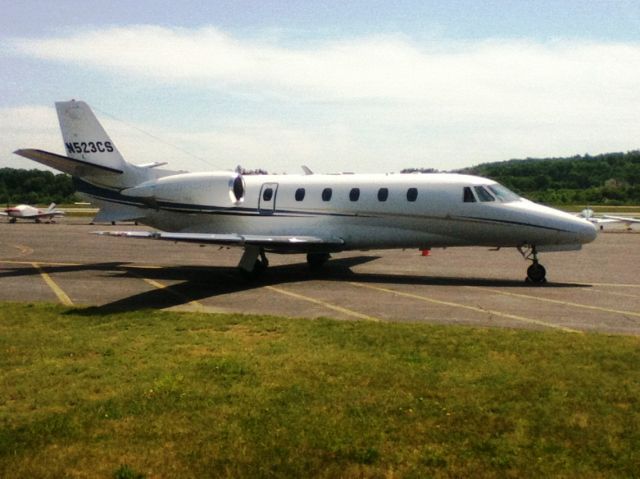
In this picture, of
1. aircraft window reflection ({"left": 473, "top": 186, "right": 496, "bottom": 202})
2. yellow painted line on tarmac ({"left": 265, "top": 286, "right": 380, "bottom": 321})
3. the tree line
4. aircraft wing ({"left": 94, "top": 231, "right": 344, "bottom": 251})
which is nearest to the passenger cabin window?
aircraft window reflection ({"left": 473, "top": 186, "right": 496, "bottom": 202})

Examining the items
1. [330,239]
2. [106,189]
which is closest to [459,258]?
[330,239]

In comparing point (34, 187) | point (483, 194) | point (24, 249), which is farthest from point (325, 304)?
point (34, 187)

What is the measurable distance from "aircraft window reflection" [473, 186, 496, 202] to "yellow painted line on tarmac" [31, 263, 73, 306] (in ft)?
37.1

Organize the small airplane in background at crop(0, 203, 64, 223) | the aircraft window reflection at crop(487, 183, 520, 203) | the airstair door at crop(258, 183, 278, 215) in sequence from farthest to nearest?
the small airplane in background at crop(0, 203, 64, 223) < the airstair door at crop(258, 183, 278, 215) < the aircraft window reflection at crop(487, 183, 520, 203)

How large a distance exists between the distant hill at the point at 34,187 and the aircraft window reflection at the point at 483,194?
105384mm

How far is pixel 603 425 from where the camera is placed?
254 inches

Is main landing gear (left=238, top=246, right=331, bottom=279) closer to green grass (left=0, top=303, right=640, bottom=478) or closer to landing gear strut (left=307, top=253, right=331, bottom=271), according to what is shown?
landing gear strut (left=307, top=253, right=331, bottom=271)

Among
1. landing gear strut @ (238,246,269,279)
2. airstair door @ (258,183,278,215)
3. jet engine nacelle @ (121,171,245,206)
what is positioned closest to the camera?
landing gear strut @ (238,246,269,279)

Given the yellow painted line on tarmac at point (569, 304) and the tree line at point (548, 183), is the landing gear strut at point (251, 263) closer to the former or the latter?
the yellow painted line on tarmac at point (569, 304)

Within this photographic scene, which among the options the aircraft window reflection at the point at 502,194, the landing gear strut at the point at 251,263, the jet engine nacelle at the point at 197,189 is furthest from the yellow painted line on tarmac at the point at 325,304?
the aircraft window reflection at the point at 502,194

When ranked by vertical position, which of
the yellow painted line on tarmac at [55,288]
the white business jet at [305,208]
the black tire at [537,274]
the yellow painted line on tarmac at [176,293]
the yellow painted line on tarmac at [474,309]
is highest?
the white business jet at [305,208]

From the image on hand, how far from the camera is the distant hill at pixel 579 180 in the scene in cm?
10081

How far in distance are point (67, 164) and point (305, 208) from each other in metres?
8.44

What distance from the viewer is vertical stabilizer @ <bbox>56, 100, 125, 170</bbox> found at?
77.2ft
